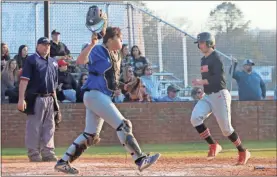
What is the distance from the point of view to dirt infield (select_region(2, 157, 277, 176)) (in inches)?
435

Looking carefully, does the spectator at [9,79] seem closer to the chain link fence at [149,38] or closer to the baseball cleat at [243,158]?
the chain link fence at [149,38]

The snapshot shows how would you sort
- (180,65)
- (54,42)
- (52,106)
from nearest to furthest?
(52,106), (54,42), (180,65)

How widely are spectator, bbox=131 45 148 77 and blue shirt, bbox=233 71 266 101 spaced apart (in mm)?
2718

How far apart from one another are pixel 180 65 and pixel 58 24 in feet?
12.6

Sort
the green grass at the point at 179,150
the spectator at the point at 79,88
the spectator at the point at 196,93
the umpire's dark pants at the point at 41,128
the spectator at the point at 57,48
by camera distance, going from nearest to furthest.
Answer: the umpire's dark pants at the point at 41,128
the green grass at the point at 179,150
the spectator at the point at 79,88
the spectator at the point at 57,48
the spectator at the point at 196,93

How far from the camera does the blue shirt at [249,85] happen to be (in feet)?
66.1

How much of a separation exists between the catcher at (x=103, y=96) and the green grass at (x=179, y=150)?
16.8 ft

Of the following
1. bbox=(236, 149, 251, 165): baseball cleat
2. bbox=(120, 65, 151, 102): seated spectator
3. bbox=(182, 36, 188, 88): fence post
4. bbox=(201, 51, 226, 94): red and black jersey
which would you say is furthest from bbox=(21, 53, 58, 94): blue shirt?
bbox=(182, 36, 188, 88): fence post

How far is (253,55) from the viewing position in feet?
70.8

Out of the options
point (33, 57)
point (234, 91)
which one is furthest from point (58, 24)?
point (33, 57)

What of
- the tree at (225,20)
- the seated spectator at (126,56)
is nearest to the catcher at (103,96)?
the seated spectator at (126,56)

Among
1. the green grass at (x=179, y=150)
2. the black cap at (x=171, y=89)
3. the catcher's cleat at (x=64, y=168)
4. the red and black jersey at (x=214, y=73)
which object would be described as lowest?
the green grass at (x=179, y=150)

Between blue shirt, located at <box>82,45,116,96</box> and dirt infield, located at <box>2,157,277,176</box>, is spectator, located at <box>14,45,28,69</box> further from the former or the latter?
blue shirt, located at <box>82,45,116,96</box>

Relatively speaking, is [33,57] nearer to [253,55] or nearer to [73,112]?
[73,112]
